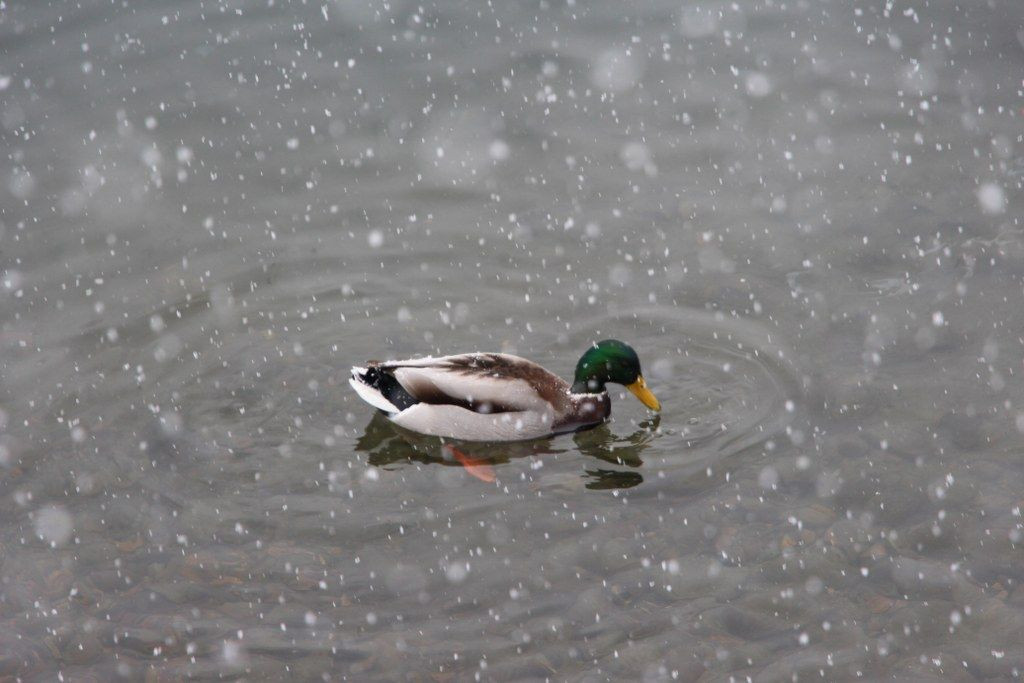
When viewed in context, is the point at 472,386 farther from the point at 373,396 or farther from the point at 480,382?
the point at 373,396

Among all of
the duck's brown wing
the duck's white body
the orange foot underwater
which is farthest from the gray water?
the duck's brown wing

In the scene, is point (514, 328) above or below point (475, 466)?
above

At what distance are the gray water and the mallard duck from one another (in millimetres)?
192

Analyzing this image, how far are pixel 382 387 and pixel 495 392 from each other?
32.6 inches

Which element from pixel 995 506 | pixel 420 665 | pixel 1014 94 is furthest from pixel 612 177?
pixel 420 665

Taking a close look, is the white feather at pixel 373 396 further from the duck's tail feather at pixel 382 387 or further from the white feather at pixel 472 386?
the white feather at pixel 472 386

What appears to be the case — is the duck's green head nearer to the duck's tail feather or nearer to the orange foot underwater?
the orange foot underwater

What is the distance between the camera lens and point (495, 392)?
9133mm

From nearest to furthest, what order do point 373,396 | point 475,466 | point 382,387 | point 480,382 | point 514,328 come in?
point 475,466 → point 480,382 → point 373,396 → point 382,387 → point 514,328

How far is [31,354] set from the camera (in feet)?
33.0

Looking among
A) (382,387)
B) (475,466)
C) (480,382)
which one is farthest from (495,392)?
(382,387)

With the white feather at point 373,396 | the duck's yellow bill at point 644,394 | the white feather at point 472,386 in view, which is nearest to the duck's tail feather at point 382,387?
the white feather at point 373,396

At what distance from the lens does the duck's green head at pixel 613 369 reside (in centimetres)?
916

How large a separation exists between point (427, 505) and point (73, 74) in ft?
23.3
